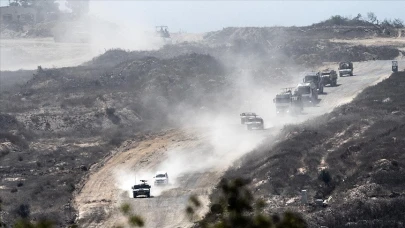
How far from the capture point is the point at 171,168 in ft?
156

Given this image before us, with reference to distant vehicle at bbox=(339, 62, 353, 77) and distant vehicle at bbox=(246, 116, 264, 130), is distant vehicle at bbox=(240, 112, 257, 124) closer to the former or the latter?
distant vehicle at bbox=(246, 116, 264, 130)

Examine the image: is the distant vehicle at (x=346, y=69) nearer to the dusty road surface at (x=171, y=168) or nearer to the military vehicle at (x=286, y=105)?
the dusty road surface at (x=171, y=168)

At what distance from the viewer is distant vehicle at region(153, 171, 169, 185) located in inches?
1700

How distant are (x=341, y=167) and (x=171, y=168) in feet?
39.9

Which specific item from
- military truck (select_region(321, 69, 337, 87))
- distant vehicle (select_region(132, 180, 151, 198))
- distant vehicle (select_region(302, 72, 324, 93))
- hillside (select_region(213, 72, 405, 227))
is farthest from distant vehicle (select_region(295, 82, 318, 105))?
distant vehicle (select_region(132, 180, 151, 198))

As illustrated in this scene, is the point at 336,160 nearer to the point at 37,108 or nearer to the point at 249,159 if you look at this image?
the point at 249,159

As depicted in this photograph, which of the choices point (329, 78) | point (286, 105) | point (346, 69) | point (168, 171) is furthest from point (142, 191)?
point (346, 69)

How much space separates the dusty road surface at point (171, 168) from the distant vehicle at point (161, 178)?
0.63m

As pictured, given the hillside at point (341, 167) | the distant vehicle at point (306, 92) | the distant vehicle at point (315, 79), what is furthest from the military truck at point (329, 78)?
the hillside at point (341, 167)

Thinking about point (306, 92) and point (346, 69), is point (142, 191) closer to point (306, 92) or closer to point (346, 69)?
point (306, 92)

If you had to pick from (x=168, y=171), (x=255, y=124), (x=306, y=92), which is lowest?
(x=168, y=171)

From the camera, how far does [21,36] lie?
129625 millimetres

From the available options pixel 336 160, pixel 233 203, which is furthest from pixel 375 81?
pixel 233 203

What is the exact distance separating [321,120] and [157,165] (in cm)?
1148
